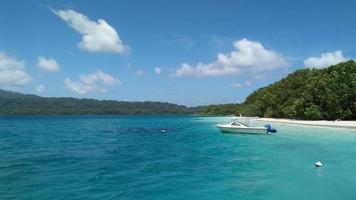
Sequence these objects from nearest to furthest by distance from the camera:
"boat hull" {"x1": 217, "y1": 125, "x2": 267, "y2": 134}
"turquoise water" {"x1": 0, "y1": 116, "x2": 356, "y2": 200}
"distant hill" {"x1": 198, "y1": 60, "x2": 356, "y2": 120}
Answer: "turquoise water" {"x1": 0, "y1": 116, "x2": 356, "y2": 200}, "boat hull" {"x1": 217, "y1": 125, "x2": 267, "y2": 134}, "distant hill" {"x1": 198, "y1": 60, "x2": 356, "y2": 120}

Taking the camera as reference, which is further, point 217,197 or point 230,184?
point 230,184

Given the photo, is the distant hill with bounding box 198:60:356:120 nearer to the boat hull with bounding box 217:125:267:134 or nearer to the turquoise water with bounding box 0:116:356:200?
the boat hull with bounding box 217:125:267:134

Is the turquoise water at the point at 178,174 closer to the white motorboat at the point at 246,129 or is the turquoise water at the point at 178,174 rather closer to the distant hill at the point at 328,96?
the white motorboat at the point at 246,129

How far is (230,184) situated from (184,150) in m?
12.9

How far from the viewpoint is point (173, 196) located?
1378 centimetres

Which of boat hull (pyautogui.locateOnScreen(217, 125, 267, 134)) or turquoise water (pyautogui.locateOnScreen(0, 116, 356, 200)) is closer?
turquoise water (pyautogui.locateOnScreen(0, 116, 356, 200))

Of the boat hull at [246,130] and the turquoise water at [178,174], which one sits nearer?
Result: the turquoise water at [178,174]

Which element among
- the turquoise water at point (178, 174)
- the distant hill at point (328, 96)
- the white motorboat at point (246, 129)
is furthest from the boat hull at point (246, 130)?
the distant hill at point (328, 96)

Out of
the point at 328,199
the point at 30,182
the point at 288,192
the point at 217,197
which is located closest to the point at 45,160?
the point at 30,182

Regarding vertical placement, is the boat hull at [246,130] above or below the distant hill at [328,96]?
below

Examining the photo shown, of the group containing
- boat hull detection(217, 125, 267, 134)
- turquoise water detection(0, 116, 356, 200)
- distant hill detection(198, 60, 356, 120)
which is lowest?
turquoise water detection(0, 116, 356, 200)

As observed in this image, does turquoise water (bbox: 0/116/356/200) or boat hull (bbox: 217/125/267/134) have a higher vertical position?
boat hull (bbox: 217/125/267/134)

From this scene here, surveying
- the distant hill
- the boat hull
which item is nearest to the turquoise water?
the boat hull

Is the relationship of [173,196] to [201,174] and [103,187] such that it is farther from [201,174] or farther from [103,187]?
[201,174]
